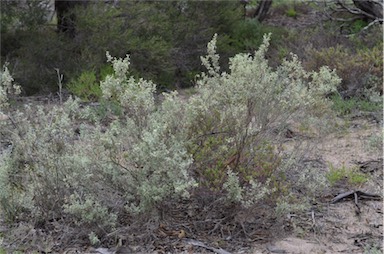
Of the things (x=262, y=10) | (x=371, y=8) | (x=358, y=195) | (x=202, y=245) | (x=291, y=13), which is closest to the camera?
(x=202, y=245)

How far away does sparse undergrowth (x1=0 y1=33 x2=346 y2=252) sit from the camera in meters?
3.90

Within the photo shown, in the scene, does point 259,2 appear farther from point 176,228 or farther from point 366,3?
point 176,228

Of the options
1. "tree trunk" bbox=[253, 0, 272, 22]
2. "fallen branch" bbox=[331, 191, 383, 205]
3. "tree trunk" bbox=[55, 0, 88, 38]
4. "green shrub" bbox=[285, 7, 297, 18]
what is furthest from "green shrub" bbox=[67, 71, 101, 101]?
"green shrub" bbox=[285, 7, 297, 18]

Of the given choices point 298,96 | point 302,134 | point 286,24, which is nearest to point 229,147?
point 298,96

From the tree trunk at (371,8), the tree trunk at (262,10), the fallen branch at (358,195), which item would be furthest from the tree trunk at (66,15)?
the fallen branch at (358,195)

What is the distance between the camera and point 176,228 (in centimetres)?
411

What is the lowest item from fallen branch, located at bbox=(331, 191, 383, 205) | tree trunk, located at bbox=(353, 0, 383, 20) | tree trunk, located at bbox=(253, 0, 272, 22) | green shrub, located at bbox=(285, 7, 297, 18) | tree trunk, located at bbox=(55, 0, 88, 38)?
green shrub, located at bbox=(285, 7, 297, 18)

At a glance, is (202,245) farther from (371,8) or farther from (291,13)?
(291,13)

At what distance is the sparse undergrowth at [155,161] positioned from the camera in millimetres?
3898

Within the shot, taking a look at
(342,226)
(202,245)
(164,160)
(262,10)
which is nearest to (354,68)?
(342,226)

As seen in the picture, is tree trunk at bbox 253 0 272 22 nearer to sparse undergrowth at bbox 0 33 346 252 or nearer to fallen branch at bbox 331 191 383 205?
fallen branch at bbox 331 191 383 205

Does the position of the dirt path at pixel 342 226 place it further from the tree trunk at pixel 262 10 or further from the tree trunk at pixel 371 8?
the tree trunk at pixel 262 10

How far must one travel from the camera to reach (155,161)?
3.78 meters

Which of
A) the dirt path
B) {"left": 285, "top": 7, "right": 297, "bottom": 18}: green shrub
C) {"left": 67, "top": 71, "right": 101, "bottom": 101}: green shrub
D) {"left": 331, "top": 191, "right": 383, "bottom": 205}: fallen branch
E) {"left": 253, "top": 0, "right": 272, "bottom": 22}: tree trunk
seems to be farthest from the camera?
{"left": 285, "top": 7, "right": 297, "bottom": 18}: green shrub
